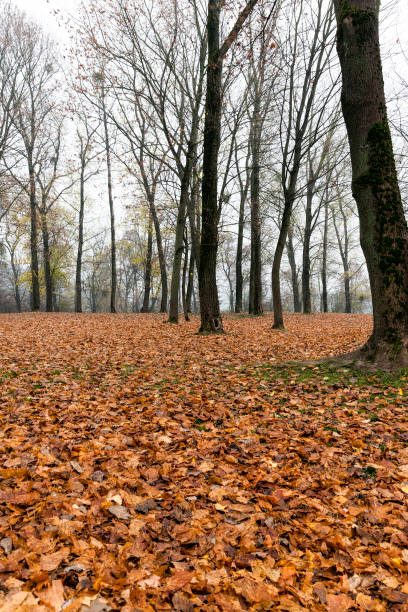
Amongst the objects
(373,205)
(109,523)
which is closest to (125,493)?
(109,523)

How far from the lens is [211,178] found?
9.43 metres

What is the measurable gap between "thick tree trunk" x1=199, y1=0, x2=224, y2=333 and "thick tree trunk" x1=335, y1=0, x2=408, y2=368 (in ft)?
14.1

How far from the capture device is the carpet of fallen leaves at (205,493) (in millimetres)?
1913

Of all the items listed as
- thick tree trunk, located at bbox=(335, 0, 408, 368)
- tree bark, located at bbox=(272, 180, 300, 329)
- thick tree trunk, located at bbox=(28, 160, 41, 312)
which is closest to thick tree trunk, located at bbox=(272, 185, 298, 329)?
tree bark, located at bbox=(272, 180, 300, 329)

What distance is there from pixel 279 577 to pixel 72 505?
5.01 ft

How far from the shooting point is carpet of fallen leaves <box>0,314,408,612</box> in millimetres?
1913

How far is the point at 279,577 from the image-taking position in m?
1.98

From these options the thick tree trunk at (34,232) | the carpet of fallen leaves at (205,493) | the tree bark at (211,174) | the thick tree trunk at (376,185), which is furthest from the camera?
the thick tree trunk at (34,232)

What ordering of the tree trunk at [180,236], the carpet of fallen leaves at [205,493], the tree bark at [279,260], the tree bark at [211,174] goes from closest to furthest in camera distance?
the carpet of fallen leaves at [205,493], the tree bark at [211,174], the tree bark at [279,260], the tree trunk at [180,236]

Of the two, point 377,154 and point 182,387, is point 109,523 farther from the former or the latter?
point 377,154

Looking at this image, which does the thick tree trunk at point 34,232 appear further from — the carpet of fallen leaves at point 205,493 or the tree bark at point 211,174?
the carpet of fallen leaves at point 205,493

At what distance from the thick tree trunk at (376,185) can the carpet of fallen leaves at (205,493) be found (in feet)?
2.67

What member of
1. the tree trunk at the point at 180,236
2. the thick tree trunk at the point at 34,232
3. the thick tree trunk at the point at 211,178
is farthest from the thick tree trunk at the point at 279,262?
the thick tree trunk at the point at 34,232

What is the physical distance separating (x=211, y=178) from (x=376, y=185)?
5.15 meters
